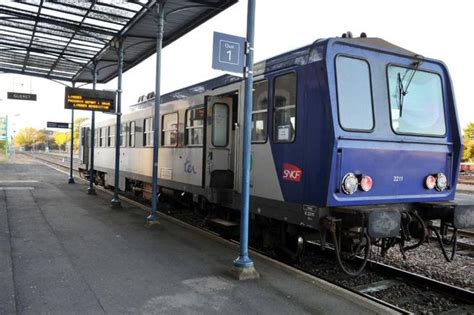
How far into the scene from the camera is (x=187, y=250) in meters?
7.01

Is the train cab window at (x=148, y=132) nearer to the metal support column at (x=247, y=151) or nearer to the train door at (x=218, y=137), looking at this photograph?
the train door at (x=218, y=137)

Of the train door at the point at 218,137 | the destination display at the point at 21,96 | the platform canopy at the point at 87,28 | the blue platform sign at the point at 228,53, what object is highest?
the platform canopy at the point at 87,28

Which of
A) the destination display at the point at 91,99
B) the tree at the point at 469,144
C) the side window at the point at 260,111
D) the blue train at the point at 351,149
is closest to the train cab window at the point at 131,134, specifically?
the destination display at the point at 91,99

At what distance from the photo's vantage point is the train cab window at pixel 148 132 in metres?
12.5

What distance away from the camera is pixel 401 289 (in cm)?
600

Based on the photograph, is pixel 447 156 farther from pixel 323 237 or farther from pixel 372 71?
pixel 323 237

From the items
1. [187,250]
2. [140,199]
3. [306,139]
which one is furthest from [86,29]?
[306,139]

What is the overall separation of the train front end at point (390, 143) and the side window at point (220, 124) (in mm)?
3418

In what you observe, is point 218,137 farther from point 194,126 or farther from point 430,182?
point 430,182

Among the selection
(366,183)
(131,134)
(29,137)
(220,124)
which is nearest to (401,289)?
(366,183)

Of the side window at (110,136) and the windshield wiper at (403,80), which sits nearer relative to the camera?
the windshield wiper at (403,80)

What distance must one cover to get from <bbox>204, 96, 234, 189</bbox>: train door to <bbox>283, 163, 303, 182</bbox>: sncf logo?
88.6 inches

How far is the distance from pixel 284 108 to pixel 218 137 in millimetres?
2626

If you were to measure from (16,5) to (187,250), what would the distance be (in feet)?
22.3
